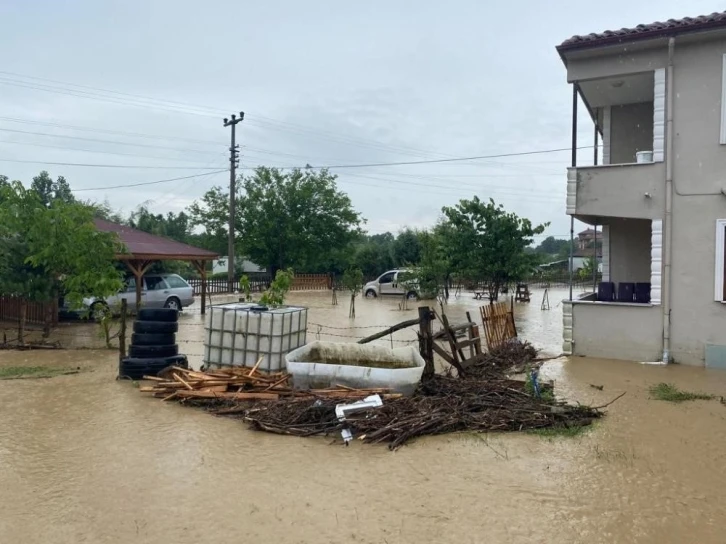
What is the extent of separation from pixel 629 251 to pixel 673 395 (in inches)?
241

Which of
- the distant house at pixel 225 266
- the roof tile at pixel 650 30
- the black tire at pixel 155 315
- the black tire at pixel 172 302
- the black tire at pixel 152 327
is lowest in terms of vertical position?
the black tire at pixel 172 302

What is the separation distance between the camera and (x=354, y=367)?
7.44 metres

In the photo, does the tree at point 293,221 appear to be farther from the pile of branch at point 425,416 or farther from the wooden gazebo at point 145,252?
the pile of branch at point 425,416

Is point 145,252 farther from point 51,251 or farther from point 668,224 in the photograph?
point 668,224

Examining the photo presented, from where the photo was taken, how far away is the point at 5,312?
1708cm

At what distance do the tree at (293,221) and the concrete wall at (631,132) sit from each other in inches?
1146

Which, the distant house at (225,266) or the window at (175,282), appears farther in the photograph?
the distant house at (225,266)

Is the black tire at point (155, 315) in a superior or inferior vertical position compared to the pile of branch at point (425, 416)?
superior

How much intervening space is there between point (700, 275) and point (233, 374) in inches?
332

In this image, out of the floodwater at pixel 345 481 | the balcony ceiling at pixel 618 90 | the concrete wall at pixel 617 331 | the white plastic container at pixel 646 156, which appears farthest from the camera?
the balcony ceiling at pixel 618 90

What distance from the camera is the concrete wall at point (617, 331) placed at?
34.2ft

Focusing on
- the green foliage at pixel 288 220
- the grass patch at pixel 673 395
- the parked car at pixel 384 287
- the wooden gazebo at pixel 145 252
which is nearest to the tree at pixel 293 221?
the green foliage at pixel 288 220

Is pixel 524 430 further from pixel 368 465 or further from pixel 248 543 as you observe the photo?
pixel 248 543

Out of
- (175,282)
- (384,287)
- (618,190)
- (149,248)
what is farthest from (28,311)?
(384,287)
